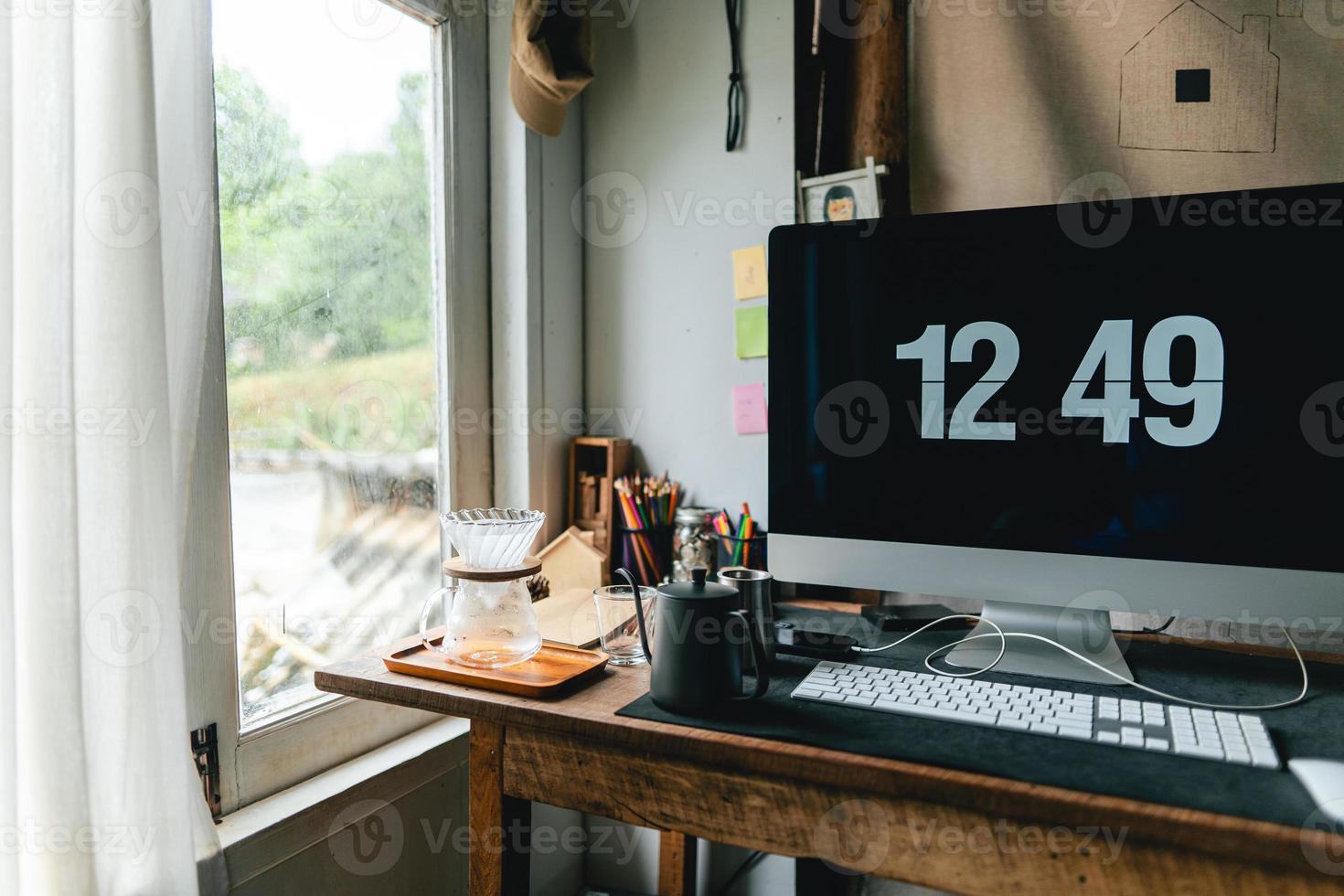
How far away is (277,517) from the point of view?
4.03 feet

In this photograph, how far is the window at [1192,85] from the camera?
50.3 inches

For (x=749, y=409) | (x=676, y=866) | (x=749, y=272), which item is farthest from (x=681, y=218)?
(x=676, y=866)

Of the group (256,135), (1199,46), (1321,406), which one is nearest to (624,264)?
(256,135)

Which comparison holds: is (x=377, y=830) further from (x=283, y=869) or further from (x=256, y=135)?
(x=256, y=135)

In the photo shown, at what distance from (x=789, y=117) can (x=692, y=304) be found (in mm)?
373

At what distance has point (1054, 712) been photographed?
905mm

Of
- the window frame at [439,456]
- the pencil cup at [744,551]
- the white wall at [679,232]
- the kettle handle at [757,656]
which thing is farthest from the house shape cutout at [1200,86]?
the window frame at [439,456]

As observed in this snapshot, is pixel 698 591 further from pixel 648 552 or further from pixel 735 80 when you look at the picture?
pixel 735 80

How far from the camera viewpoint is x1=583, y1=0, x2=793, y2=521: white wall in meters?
1.56

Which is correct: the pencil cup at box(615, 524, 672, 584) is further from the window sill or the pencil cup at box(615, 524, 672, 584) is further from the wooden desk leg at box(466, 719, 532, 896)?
the wooden desk leg at box(466, 719, 532, 896)

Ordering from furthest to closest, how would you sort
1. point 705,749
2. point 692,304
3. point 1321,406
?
point 692,304 → point 1321,406 → point 705,749

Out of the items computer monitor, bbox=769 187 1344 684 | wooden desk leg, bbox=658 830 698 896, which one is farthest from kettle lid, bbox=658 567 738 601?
wooden desk leg, bbox=658 830 698 896

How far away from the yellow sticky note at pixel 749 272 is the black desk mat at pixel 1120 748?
71 cm

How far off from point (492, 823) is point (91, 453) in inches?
23.3
